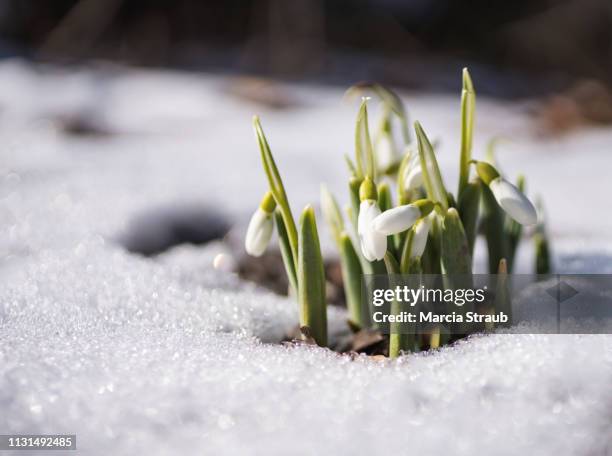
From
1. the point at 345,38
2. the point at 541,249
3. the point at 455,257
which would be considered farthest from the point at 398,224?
the point at 345,38

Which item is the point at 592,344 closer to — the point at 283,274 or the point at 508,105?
the point at 283,274

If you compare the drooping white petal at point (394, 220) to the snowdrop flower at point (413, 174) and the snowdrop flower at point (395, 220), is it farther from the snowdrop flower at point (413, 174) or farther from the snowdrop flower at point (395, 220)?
the snowdrop flower at point (413, 174)

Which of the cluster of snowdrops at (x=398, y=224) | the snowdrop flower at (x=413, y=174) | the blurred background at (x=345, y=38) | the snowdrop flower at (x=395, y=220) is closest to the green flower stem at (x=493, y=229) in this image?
the cluster of snowdrops at (x=398, y=224)

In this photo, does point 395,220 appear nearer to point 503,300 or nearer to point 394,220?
point 394,220

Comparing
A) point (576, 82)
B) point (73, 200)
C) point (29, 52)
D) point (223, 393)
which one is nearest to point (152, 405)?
point (223, 393)

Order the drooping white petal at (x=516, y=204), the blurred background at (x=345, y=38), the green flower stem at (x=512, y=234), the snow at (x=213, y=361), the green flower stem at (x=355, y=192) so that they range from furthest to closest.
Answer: the blurred background at (x=345, y=38) < the green flower stem at (x=512, y=234) < the green flower stem at (x=355, y=192) < the drooping white petal at (x=516, y=204) < the snow at (x=213, y=361)

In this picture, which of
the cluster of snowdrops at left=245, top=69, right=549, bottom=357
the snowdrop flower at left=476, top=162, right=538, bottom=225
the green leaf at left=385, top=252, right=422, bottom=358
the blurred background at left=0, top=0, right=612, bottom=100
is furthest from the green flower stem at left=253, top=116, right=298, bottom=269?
the blurred background at left=0, top=0, right=612, bottom=100
